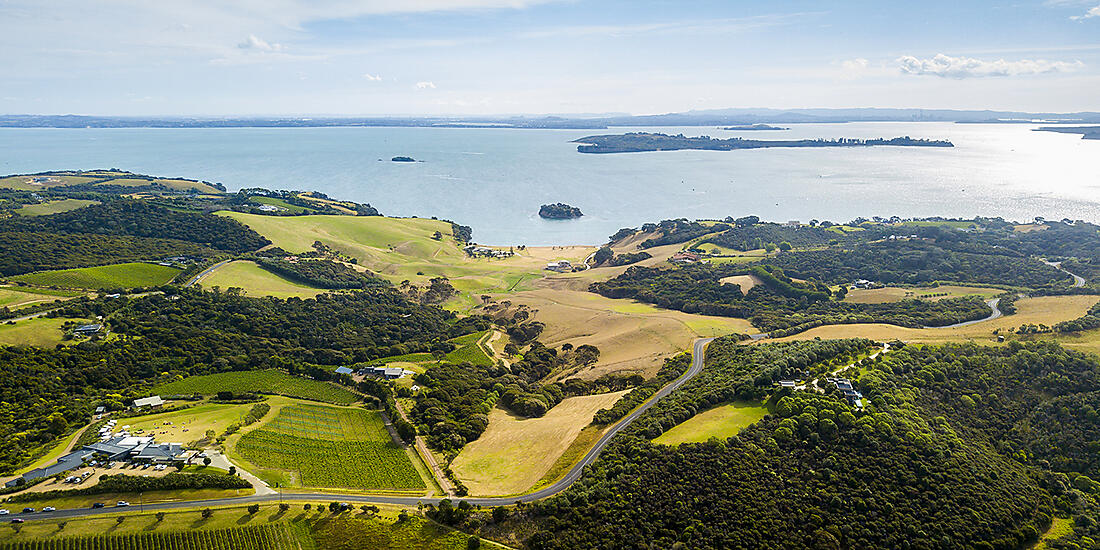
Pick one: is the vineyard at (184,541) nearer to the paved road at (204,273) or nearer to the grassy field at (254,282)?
the grassy field at (254,282)

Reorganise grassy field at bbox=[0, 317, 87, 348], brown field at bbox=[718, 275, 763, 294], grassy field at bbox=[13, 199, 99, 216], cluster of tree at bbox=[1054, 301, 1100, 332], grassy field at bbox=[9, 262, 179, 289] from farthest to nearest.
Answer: grassy field at bbox=[13, 199, 99, 216] < brown field at bbox=[718, 275, 763, 294] < grassy field at bbox=[9, 262, 179, 289] < cluster of tree at bbox=[1054, 301, 1100, 332] < grassy field at bbox=[0, 317, 87, 348]

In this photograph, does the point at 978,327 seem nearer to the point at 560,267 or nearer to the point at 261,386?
the point at 560,267

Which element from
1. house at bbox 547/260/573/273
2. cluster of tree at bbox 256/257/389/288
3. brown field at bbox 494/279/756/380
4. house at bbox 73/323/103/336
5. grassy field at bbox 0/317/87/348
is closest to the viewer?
grassy field at bbox 0/317/87/348

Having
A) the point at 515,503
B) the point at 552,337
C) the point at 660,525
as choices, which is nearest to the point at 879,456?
the point at 660,525

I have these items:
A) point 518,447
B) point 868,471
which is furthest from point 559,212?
point 868,471

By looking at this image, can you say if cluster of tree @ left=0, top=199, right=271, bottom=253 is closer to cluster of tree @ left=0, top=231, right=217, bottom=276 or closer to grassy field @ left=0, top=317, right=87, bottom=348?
cluster of tree @ left=0, top=231, right=217, bottom=276

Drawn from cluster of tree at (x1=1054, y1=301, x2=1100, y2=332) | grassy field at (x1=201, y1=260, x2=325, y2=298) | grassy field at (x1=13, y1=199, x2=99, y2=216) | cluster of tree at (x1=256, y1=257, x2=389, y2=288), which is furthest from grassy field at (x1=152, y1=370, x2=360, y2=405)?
grassy field at (x1=13, y1=199, x2=99, y2=216)

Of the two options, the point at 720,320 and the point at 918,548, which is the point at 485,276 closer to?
the point at 720,320
